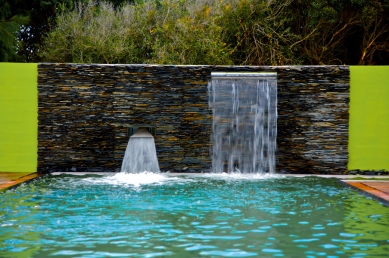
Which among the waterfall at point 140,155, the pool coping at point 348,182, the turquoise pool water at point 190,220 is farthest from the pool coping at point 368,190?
the waterfall at point 140,155

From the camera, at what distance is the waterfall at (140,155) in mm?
9680

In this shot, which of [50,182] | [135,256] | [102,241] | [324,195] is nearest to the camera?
[135,256]

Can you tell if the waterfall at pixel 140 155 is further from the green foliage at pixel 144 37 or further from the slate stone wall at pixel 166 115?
the green foliage at pixel 144 37

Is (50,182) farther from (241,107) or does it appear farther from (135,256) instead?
(135,256)

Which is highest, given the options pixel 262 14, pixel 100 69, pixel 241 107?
pixel 262 14

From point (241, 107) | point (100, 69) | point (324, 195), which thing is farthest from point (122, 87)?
A: point (324, 195)

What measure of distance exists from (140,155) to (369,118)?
13.3 feet

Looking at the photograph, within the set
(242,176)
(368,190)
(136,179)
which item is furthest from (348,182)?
(136,179)

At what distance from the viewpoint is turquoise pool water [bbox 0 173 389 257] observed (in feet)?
14.5

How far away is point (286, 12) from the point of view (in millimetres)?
15539

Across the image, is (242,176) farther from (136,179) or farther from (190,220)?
(190,220)

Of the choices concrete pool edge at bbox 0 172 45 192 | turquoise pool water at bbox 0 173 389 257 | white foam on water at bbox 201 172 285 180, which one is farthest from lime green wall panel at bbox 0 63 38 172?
white foam on water at bbox 201 172 285 180

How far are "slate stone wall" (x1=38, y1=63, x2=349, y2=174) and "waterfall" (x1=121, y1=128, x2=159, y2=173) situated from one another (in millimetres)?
244

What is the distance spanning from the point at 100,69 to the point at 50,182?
242 cm
